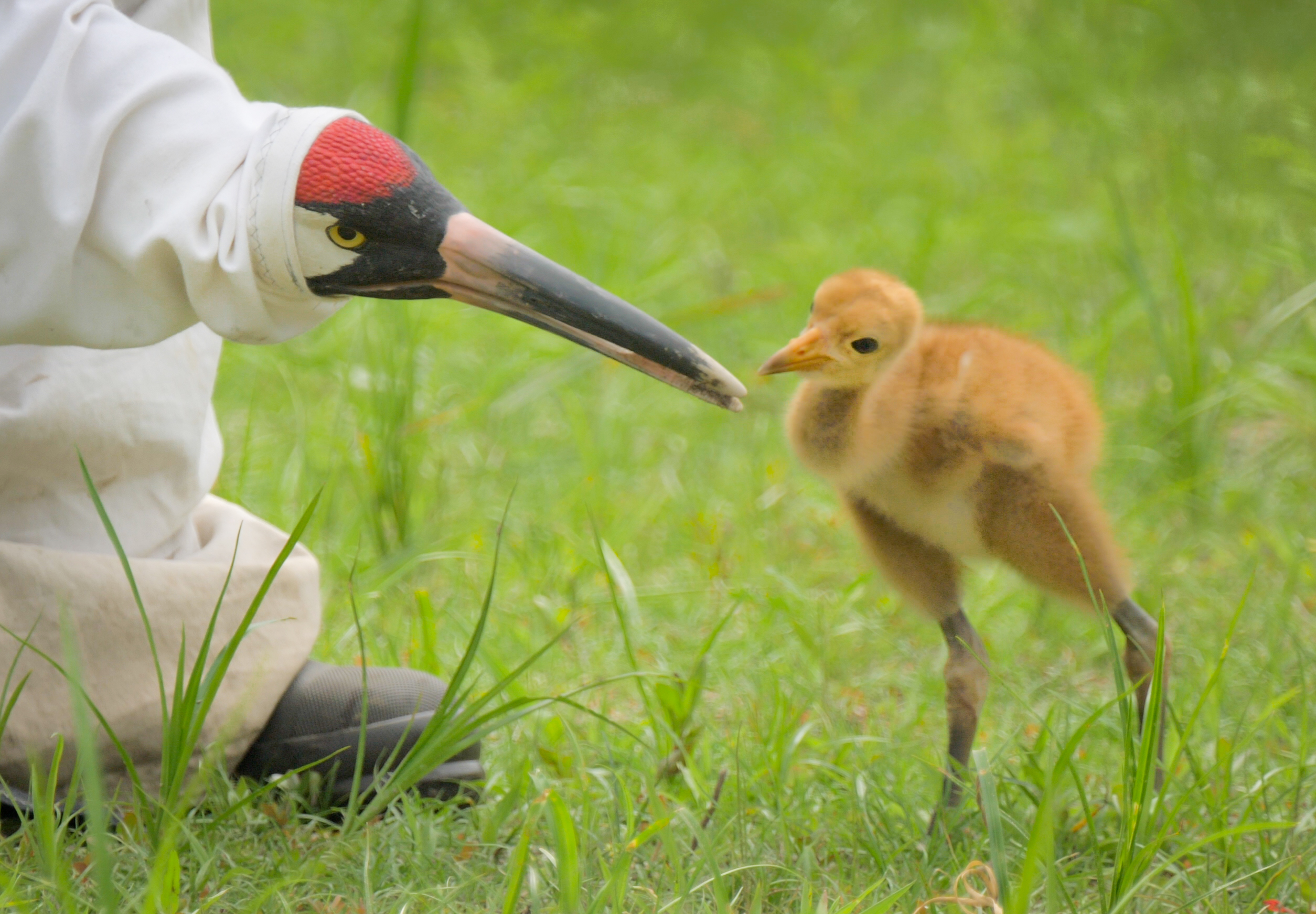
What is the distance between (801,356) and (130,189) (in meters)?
0.77

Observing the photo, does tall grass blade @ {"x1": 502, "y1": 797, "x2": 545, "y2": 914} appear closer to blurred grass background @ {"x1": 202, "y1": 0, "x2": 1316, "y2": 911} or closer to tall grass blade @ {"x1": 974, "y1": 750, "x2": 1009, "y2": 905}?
blurred grass background @ {"x1": 202, "y1": 0, "x2": 1316, "y2": 911}

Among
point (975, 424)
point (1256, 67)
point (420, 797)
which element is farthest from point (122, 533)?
point (1256, 67)

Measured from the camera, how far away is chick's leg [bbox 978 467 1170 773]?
1.63 meters

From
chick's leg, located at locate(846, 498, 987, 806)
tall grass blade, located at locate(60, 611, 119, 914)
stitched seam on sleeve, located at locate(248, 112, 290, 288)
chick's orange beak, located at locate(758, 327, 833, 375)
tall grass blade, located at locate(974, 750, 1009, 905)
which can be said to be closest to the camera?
tall grass blade, located at locate(60, 611, 119, 914)

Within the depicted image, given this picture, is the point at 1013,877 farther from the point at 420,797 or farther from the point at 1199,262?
the point at 1199,262

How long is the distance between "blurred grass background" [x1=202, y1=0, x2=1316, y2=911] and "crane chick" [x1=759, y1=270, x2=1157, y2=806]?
179 mm

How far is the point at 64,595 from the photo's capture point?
5.21ft

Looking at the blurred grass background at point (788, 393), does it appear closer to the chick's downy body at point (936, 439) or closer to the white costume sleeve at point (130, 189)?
the chick's downy body at point (936, 439)

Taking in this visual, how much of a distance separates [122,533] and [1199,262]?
11.2ft

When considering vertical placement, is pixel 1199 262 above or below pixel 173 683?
above

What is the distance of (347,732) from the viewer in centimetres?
176

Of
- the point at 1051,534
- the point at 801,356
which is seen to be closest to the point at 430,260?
the point at 801,356

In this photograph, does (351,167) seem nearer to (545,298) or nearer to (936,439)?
(545,298)

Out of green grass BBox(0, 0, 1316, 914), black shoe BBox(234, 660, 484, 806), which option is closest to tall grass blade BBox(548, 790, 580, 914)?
green grass BBox(0, 0, 1316, 914)
